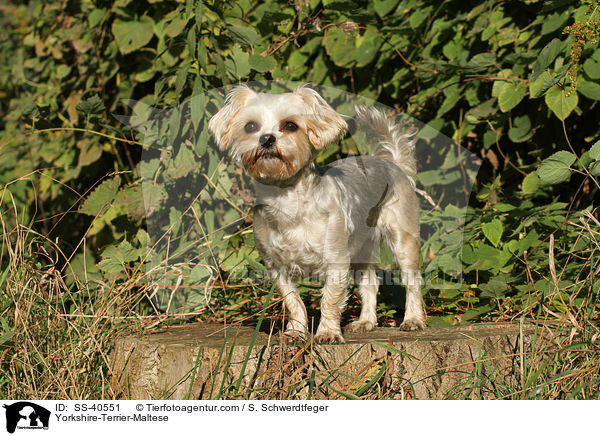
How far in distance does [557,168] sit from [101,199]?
10.3 feet

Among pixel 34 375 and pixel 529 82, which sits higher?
pixel 529 82

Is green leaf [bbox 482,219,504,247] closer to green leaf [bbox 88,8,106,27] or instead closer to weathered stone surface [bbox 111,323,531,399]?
weathered stone surface [bbox 111,323,531,399]

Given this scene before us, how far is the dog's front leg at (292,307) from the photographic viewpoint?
11.8ft

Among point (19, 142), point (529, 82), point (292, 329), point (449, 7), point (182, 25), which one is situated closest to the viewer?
point (292, 329)

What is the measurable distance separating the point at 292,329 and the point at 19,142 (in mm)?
4169

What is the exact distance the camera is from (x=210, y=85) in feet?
14.2

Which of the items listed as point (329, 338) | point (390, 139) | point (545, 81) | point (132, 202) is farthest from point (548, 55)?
point (132, 202)

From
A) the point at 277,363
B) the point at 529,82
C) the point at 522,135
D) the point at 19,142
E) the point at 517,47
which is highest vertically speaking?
the point at 517,47

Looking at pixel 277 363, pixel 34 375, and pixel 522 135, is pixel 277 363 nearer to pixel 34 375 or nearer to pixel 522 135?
pixel 34 375

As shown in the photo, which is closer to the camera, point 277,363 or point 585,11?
point 277,363

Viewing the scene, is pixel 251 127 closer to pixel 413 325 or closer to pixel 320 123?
pixel 320 123

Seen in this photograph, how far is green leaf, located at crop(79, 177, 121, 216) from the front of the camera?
4504 mm

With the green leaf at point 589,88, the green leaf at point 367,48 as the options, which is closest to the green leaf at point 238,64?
the green leaf at point 367,48

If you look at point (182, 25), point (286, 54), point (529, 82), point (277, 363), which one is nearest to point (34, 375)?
point (277, 363)
